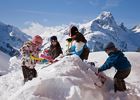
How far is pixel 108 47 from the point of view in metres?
9.17

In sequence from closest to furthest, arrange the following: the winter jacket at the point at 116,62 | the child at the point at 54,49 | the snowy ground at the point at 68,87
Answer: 1. the snowy ground at the point at 68,87
2. the winter jacket at the point at 116,62
3. the child at the point at 54,49

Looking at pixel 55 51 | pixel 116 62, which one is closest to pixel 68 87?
pixel 116 62

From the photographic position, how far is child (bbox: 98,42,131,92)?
9008 mm

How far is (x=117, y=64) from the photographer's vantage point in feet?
29.8

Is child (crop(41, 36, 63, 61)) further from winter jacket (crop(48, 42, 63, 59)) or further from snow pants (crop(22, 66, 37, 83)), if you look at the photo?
snow pants (crop(22, 66, 37, 83))

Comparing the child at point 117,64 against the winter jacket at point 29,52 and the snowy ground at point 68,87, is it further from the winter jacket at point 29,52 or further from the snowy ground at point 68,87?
the winter jacket at point 29,52

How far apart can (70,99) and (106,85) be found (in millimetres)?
2009

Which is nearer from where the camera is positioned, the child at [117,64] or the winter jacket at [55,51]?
the child at [117,64]

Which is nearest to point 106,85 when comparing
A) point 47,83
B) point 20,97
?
point 47,83

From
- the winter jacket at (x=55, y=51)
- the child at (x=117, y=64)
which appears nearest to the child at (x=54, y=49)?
the winter jacket at (x=55, y=51)

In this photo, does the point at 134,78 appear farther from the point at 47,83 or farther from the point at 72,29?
the point at 47,83

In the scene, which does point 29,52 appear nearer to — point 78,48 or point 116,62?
point 78,48

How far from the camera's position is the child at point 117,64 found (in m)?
9.01

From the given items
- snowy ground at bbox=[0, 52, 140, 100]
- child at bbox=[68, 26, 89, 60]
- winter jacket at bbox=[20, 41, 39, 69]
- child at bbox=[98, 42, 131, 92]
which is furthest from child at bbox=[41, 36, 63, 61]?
child at bbox=[98, 42, 131, 92]
